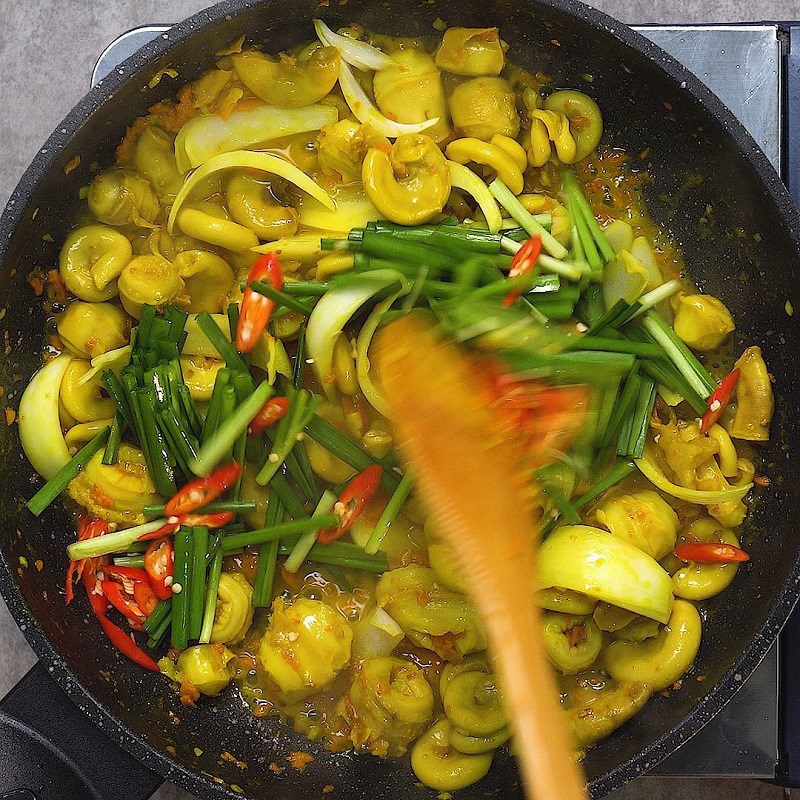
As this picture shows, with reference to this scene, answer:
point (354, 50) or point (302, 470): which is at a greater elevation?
point (354, 50)

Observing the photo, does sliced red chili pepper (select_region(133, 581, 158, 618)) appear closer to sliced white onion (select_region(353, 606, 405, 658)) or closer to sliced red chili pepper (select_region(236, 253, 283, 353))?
sliced white onion (select_region(353, 606, 405, 658))

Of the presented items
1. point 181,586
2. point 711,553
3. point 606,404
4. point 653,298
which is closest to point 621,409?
point 606,404

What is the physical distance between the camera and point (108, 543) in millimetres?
1956

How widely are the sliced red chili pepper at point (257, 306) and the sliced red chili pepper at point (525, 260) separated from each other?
1.74 feet

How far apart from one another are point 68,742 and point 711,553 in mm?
1484

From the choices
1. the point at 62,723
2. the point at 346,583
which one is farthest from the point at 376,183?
the point at 62,723

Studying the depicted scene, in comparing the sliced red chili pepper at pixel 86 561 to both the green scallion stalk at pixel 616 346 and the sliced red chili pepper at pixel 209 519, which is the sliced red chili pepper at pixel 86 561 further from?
the green scallion stalk at pixel 616 346

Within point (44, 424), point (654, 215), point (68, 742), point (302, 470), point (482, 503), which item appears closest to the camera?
point (482, 503)

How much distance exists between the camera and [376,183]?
196cm

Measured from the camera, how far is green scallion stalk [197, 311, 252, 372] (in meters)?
1.97

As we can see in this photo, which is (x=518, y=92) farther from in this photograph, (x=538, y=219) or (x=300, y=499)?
(x=300, y=499)

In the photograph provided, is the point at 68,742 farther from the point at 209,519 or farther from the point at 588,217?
the point at 588,217

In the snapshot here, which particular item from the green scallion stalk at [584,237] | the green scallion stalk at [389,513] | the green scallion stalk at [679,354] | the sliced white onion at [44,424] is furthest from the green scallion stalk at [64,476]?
the green scallion stalk at [679,354]

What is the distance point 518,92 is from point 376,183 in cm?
46
